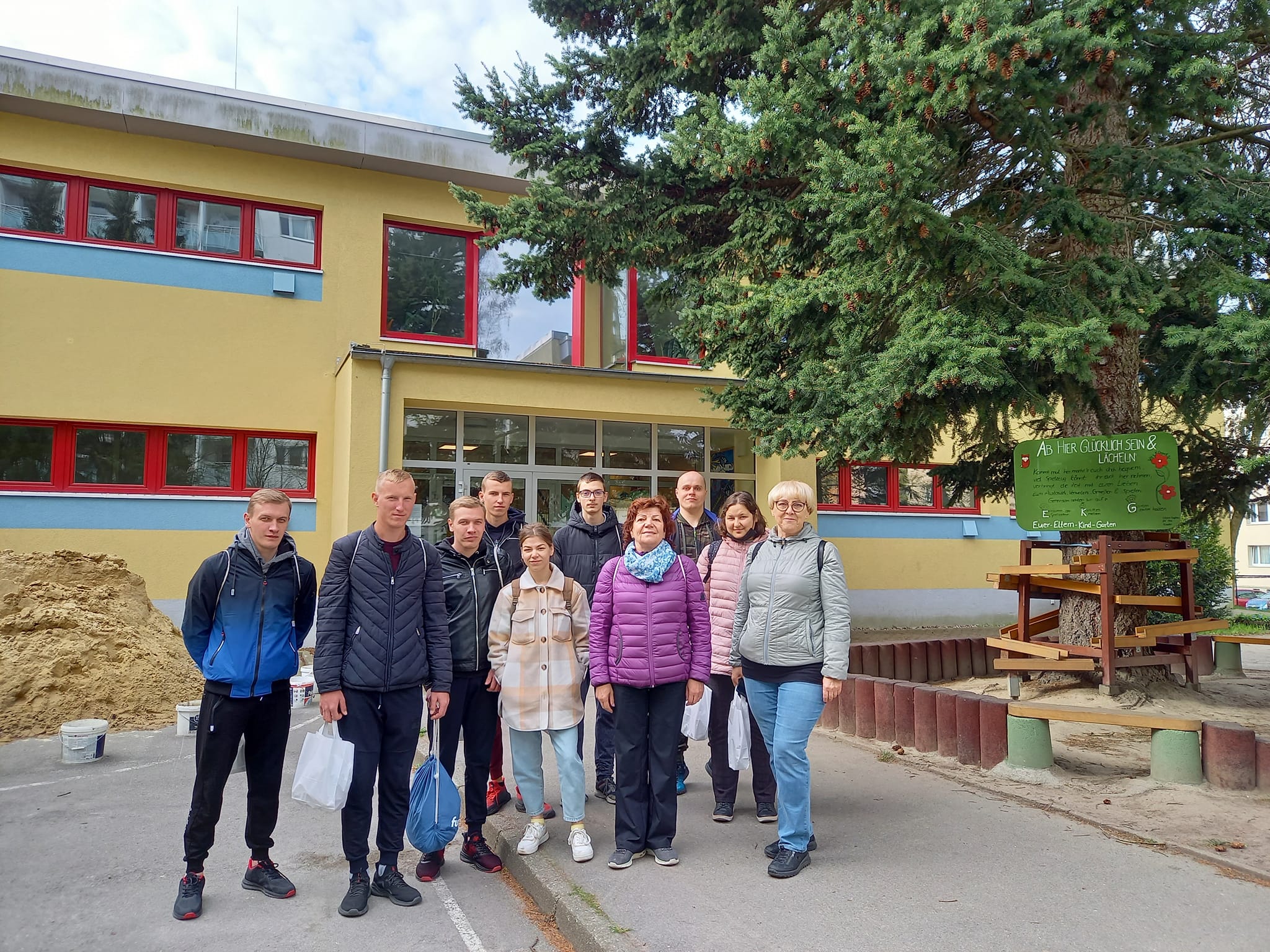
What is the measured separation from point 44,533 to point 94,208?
4.92 m

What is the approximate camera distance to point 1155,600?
754 centimetres

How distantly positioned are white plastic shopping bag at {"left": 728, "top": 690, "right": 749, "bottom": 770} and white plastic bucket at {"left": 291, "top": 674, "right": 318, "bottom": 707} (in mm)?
5299

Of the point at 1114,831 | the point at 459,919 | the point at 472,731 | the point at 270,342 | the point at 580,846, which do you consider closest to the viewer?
the point at 459,919

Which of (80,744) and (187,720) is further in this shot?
(187,720)

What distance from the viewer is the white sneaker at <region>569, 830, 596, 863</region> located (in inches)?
176

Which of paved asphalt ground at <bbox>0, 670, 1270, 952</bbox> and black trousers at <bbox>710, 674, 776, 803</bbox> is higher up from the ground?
black trousers at <bbox>710, 674, 776, 803</bbox>

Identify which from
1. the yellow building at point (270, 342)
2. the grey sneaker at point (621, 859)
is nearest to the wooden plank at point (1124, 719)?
the grey sneaker at point (621, 859)

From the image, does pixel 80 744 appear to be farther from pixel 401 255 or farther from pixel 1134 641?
pixel 401 255

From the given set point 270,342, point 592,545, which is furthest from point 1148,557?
point 270,342

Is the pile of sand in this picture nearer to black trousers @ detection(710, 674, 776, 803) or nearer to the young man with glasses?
the young man with glasses

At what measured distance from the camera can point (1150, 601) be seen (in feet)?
24.5

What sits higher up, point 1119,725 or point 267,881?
point 1119,725

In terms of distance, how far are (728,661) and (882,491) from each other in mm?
12785

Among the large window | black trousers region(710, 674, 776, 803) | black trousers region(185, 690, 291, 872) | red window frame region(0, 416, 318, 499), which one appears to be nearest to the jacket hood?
black trousers region(710, 674, 776, 803)
